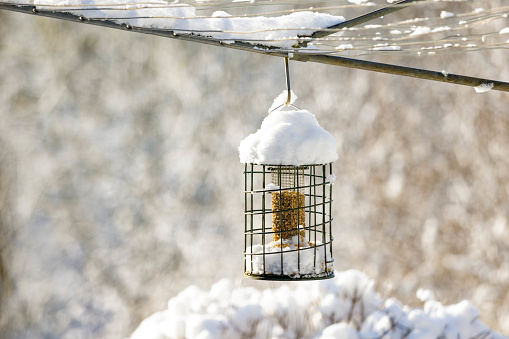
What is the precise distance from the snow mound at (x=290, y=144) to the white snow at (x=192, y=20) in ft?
1.05

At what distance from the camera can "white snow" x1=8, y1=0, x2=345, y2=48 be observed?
1640mm

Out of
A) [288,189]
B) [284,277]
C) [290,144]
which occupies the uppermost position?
[290,144]

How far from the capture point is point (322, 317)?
3.69 metres

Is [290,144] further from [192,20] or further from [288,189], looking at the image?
[192,20]

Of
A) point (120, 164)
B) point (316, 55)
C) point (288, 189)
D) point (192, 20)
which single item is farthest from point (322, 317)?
point (120, 164)

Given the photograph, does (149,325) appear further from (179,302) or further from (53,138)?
(53,138)

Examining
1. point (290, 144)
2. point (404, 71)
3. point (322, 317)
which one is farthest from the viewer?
point (322, 317)

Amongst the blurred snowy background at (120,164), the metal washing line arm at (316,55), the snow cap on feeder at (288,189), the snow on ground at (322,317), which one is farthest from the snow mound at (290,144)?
the blurred snowy background at (120,164)

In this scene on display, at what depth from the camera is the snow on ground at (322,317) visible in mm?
3609

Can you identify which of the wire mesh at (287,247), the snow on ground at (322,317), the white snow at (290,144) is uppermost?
the white snow at (290,144)

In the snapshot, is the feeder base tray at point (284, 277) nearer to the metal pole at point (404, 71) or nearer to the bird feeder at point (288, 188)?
the bird feeder at point (288, 188)

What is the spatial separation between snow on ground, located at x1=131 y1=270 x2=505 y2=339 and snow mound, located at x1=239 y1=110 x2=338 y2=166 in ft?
5.78

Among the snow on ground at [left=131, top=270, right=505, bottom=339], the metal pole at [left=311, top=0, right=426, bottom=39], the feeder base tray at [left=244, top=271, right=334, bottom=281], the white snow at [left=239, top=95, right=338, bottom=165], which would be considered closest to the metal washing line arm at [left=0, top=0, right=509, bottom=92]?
the metal pole at [left=311, top=0, right=426, bottom=39]

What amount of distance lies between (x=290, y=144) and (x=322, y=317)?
1.98 meters
